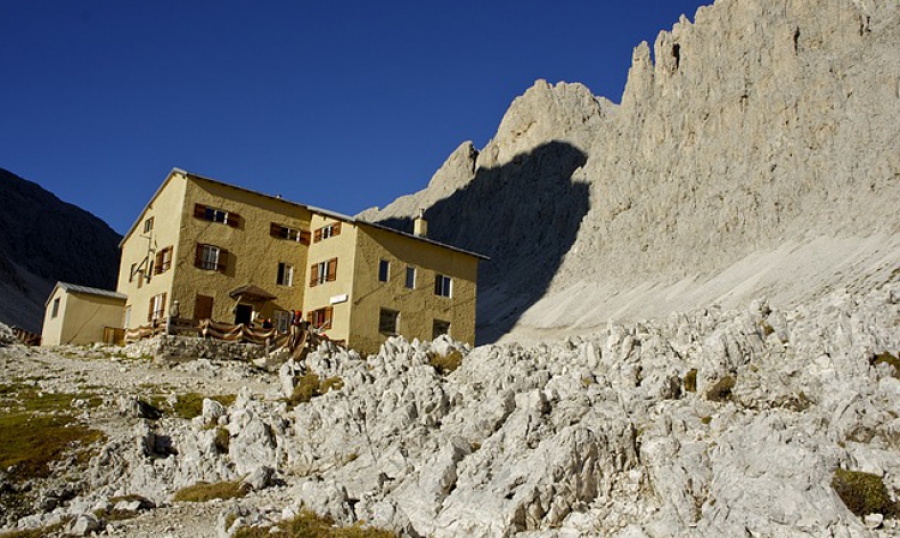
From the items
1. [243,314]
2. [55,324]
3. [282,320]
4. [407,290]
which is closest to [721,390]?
[407,290]

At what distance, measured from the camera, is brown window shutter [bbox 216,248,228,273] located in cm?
4916

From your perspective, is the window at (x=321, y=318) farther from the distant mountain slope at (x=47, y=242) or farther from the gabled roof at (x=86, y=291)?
the distant mountain slope at (x=47, y=242)

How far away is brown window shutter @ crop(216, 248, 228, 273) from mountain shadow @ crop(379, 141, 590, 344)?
160ft

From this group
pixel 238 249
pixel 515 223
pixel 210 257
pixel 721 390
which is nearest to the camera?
pixel 721 390

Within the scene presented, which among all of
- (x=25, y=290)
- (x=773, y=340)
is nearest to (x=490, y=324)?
(x=25, y=290)

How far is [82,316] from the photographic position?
50500 mm

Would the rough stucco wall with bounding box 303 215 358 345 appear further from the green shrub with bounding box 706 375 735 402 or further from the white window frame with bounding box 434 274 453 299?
the green shrub with bounding box 706 375 735 402

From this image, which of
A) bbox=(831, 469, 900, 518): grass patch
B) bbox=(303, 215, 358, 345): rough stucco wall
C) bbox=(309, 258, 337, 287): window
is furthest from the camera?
bbox=(309, 258, 337, 287): window

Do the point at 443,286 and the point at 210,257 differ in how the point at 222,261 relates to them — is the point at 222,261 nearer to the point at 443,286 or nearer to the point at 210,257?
the point at 210,257

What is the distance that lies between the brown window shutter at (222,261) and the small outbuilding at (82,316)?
857 centimetres

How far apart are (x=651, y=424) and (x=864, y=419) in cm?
558

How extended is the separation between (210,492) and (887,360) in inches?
811

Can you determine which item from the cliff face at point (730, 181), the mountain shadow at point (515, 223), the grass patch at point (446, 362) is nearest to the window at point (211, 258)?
the grass patch at point (446, 362)

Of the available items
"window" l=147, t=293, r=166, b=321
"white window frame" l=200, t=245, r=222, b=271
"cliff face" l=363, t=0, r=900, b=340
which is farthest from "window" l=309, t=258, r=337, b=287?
"cliff face" l=363, t=0, r=900, b=340
